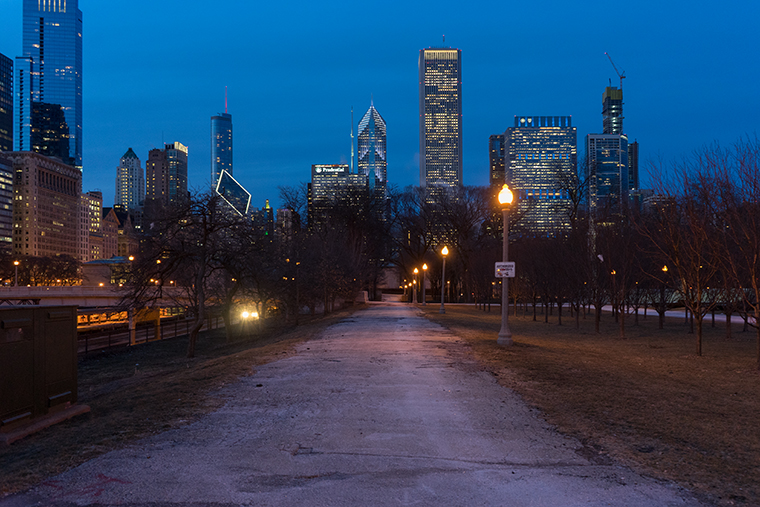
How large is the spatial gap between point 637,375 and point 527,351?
4.22m

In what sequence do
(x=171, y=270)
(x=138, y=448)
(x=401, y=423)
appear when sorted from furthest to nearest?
1. (x=171, y=270)
2. (x=401, y=423)
3. (x=138, y=448)

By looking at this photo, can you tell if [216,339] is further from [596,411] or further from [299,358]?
[596,411]

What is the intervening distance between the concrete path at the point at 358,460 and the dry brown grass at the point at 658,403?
1.58 feet

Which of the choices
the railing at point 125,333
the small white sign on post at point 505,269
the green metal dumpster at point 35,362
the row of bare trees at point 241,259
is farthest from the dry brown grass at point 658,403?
the railing at point 125,333

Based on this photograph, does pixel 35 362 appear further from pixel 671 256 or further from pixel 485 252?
pixel 485 252

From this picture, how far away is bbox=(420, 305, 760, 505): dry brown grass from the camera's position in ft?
18.2

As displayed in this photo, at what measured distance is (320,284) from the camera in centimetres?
3750

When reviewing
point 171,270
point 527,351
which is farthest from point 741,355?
point 171,270

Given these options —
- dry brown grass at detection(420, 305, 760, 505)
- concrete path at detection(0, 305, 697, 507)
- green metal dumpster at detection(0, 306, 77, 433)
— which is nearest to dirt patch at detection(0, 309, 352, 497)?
concrete path at detection(0, 305, 697, 507)

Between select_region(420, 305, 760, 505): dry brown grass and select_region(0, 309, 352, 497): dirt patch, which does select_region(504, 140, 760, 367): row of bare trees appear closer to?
select_region(420, 305, 760, 505): dry brown grass

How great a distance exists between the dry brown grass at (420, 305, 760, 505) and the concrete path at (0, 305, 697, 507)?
48 centimetres

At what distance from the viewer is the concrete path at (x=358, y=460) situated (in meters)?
4.67

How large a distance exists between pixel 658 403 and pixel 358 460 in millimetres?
5459

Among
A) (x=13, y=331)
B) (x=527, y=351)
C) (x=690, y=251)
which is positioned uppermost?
(x=690, y=251)
